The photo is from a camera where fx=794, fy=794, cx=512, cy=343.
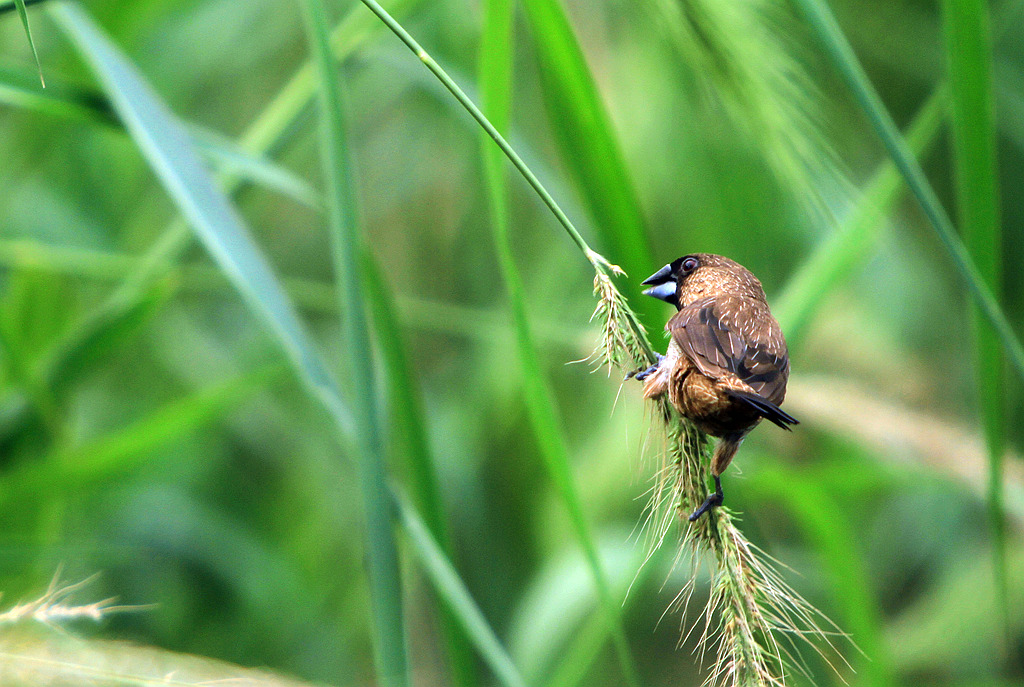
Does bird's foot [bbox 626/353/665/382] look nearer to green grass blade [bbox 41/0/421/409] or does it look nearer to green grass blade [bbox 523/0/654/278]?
green grass blade [bbox 523/0/654/278]

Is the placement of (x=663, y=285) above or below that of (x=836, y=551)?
above

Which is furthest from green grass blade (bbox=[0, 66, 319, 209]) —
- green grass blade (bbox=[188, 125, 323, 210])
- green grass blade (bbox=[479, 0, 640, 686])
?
green grass blade (bbox=[479, 0, 640, 686])

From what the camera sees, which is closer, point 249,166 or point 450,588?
point 450,588

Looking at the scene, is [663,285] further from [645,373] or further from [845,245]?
[845,245]

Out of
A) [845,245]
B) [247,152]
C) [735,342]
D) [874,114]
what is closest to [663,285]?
[735,342]

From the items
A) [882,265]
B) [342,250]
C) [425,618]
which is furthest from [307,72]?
[882,265]

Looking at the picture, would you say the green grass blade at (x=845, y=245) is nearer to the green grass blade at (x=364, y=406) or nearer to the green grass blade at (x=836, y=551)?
the green grass blade at (x=836, y=551)

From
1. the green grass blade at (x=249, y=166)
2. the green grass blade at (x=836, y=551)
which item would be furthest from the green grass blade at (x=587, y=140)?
the green grass blade at (x=836, y=551)
